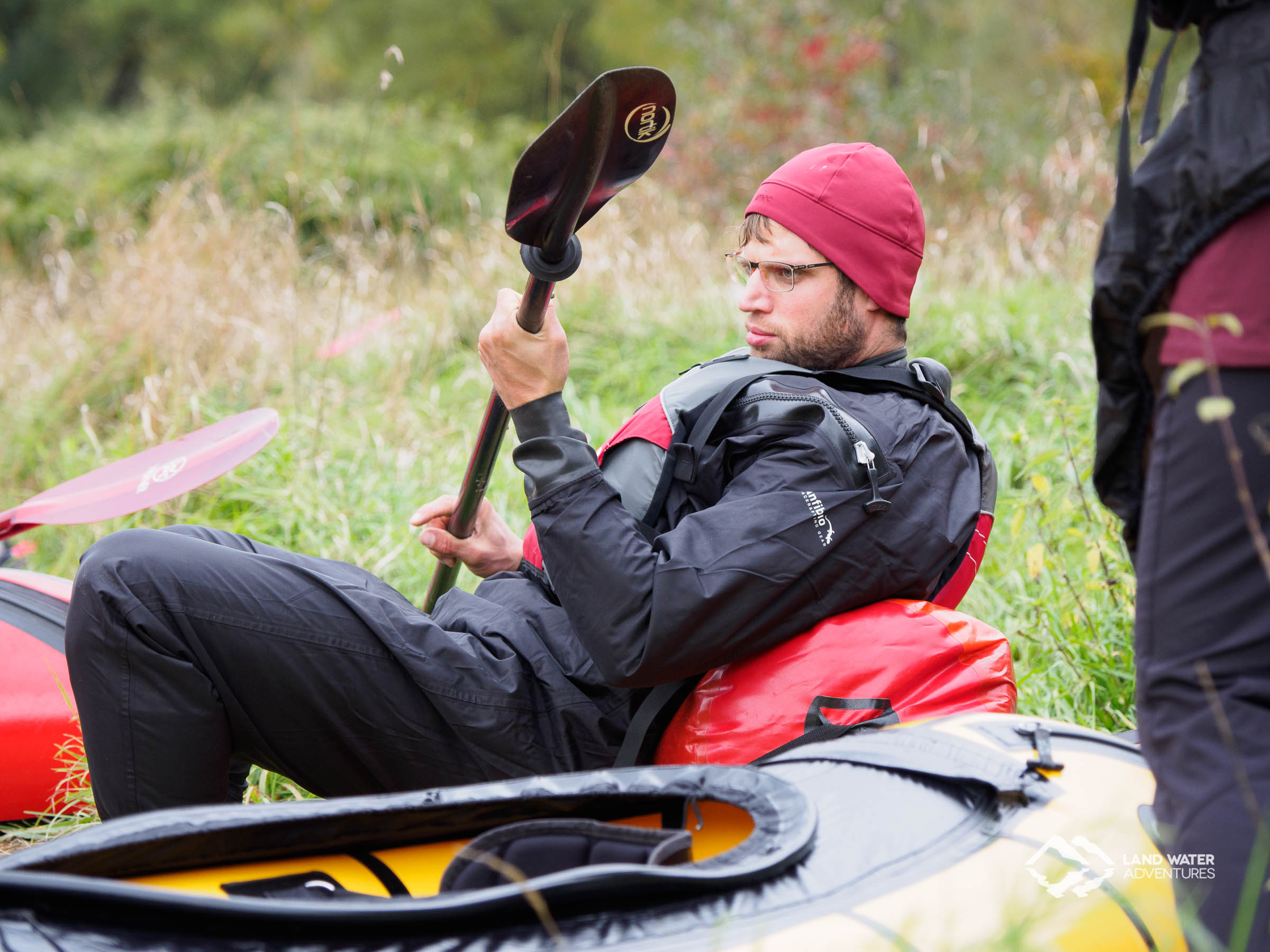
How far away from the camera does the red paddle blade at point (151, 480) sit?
9.67 feet

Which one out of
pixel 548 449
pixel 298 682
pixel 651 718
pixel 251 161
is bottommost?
pixel 651 718

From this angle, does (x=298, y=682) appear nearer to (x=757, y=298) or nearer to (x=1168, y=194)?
(x=757, y=298)

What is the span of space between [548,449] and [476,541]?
0.71 meters

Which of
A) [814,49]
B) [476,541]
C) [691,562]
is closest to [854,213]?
[691,562]

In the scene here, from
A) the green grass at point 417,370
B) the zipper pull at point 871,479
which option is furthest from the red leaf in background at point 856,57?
the zipper pull at point 871,479

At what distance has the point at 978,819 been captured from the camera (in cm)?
146

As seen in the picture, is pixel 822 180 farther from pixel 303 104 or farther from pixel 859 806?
pixel 303 104

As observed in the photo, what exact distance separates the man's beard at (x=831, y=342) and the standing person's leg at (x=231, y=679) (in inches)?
35.5

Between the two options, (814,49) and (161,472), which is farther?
(814,49)

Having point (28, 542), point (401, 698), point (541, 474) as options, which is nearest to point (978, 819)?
point (541, 474)

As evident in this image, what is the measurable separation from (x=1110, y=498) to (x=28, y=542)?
367 centimetres

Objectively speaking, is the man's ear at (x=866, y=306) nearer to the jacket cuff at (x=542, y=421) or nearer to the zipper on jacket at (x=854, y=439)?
the zipper on jacket at (x=854, y=439)

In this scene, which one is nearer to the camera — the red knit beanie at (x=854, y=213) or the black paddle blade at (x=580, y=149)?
the black paddle blade at (x=580, y=149)

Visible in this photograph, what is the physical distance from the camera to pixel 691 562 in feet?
6.02
